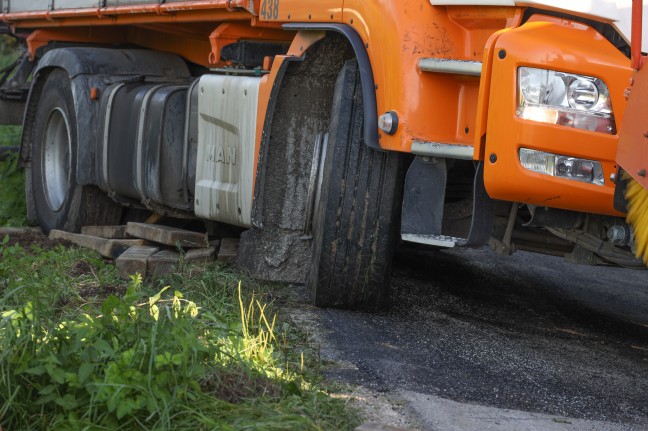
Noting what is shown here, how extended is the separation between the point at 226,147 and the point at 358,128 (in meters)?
1.24

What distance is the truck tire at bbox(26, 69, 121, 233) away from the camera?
7961mm

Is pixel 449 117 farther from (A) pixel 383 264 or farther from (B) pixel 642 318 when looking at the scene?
(B) pixel 642 318

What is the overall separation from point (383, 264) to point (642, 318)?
77.1 inches

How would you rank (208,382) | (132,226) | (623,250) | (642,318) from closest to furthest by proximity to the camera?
(208,382) < (623,250) < (642,318) < (132,226)

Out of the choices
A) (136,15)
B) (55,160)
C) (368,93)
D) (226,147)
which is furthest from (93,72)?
(368,93)

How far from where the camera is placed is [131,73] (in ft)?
26.0

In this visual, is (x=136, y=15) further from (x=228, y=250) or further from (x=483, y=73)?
(x=483, y=73)

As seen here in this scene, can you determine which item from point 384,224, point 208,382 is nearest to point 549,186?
point 384,224

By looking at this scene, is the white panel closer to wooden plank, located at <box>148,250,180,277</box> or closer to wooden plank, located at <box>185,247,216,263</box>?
wooden plank, located at <box>185,247,216,263</box>

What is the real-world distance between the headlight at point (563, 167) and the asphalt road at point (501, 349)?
0.81 m

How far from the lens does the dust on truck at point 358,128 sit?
439cm

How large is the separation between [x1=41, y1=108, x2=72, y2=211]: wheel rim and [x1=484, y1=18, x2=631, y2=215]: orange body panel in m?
4.61

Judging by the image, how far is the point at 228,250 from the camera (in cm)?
662

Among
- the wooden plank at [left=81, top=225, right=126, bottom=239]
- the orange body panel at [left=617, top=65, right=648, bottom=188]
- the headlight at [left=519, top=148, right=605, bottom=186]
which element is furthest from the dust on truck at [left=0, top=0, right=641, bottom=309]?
the wooden plank at [left=81, top=225, right=126, bottom=239]
